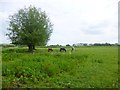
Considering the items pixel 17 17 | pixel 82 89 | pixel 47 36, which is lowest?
pixel 82 89

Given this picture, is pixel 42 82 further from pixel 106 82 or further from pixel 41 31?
pixel 41 31

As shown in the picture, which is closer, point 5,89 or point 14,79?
point 5,89

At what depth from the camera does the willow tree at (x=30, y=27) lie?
58.3m

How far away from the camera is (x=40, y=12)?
61.7m

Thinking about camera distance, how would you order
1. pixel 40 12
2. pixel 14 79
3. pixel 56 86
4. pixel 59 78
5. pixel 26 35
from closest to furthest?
pixel 56 86
pixel 14 79
pixel 59 78
pixel 26 35
pixel 40 12

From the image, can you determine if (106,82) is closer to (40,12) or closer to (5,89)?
(5,89)

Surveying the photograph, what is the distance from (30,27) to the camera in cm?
5947

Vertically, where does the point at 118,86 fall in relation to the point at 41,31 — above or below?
below

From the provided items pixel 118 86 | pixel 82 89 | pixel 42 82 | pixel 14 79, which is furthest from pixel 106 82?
pixel 14 79

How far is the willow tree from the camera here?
191ft

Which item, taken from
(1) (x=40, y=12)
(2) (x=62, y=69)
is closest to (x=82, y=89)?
(2) (x=62, y=69)

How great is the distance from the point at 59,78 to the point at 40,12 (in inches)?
1861

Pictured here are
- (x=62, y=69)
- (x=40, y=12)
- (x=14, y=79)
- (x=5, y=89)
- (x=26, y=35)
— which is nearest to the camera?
(x=5, y=89)

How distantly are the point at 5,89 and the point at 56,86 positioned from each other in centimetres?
237
